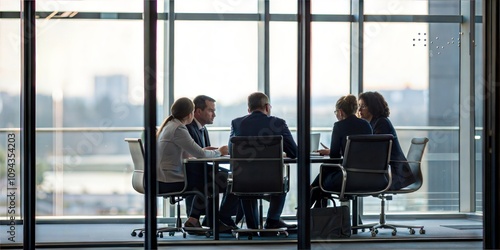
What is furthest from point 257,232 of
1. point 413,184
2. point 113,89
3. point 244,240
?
point 113,89

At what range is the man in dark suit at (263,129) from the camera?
6766 millimetres

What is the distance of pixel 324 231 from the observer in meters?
6.54

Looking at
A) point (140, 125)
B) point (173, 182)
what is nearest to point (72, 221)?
point (140, 125)

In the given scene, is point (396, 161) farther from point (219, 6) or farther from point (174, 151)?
point (219, 6)

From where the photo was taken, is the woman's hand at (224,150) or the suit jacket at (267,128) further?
the woman's hand at (224,150)

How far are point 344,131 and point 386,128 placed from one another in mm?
422

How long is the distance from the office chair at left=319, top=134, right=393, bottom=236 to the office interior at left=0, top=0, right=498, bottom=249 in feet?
5.21

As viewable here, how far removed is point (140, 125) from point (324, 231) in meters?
2.70

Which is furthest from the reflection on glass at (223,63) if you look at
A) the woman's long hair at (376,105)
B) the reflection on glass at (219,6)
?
the woman's long hair at (376,105)

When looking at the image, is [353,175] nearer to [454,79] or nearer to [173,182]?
[173,182]

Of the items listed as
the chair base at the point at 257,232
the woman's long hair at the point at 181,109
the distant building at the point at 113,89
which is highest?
the distant building at the point at 113,89

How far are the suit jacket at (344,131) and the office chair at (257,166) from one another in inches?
20.1

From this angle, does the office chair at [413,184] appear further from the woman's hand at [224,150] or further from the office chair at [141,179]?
the office chair at [141,179]

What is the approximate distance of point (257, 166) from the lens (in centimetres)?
652
